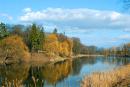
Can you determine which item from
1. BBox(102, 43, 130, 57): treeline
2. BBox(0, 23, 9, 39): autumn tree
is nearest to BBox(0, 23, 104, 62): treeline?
BBox(0, 23, 9, 39): autumn tree

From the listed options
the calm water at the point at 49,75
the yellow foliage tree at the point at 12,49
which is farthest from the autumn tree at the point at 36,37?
the calm water at the point at 49,75

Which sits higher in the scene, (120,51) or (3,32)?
(3,32)

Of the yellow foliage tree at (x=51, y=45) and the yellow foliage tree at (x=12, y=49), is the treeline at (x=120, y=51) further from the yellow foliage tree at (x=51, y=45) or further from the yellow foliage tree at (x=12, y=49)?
the yellow foliage tree at (x=12, y=49)

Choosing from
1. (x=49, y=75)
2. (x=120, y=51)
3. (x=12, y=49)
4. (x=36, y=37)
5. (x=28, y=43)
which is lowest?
(x=120, y=51)

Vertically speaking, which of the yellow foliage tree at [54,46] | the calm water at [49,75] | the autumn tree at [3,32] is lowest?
the calm water at [49,75]

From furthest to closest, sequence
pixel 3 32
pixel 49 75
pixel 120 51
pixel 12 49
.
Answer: pixel 120 51 → pixel 3 32 → pixel 12 49 → pixel 49 75

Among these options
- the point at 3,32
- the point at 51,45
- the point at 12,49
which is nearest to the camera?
the point at 12,49

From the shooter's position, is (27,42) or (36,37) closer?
(36,37)

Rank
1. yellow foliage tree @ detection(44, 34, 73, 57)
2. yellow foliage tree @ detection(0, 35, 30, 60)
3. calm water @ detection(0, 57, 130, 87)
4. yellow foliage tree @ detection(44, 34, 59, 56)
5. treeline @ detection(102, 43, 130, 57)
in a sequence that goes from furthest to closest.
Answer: treeline @ detection(102, 43, 130, 57), yellow foliage tree @ detection(44, 34, 73, 57), yellow foliage tree @ detection(44, 34, 59, 56), yellow foliage tree @ detection(0, 35, 30, 60), calm water @ detection(0, 57, 130, 87)

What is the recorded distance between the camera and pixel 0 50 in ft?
253

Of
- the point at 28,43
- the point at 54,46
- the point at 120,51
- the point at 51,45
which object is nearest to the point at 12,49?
the point at 28,43

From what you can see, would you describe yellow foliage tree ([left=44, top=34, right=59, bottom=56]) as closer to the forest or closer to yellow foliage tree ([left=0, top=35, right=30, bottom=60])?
the forest

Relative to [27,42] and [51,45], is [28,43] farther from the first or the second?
[51,45]

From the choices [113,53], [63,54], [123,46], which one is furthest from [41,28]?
[113,53]
